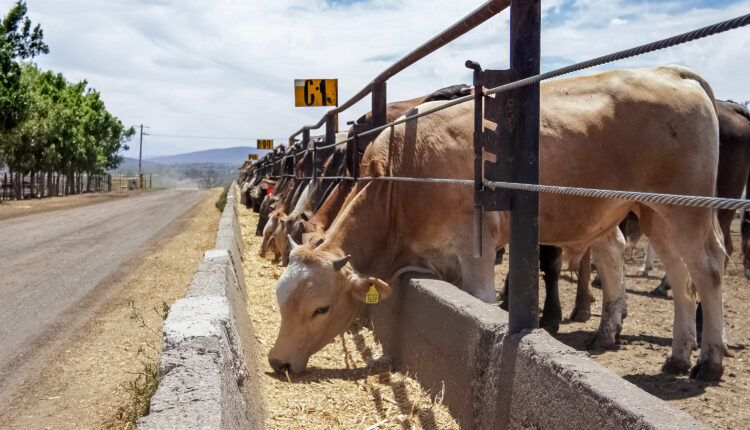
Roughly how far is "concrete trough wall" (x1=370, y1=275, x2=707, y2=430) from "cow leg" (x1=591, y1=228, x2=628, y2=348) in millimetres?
2447

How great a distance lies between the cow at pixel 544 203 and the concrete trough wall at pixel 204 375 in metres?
0.68

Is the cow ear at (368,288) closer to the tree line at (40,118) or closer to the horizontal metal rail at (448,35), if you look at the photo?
the horizontal metal rail at (448,35)

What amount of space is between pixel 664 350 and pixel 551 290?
116 centimetres

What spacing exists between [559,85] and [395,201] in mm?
1540

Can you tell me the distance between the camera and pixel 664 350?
5.86m

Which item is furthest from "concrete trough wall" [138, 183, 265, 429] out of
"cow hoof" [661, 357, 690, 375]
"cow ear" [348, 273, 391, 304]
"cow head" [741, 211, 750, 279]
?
"cow head" [741, 211, 750, 279]

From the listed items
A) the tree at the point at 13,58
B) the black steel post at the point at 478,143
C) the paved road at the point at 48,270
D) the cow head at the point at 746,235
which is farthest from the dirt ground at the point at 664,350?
the tree at the point at 13,58

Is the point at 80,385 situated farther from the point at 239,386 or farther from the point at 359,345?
the point at 239,386

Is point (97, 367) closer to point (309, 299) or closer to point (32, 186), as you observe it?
point (309, 299)

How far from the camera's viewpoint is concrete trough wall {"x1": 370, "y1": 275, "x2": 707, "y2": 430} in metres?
1.92

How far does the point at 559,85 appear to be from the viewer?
16.2 feet

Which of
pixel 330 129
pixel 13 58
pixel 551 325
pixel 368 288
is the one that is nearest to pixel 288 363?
pixel 368 288

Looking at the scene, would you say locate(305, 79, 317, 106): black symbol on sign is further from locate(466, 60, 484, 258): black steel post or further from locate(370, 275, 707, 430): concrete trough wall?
locate(466, 60, 484, 258): black steel post

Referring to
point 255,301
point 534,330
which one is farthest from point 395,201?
point 255,301
